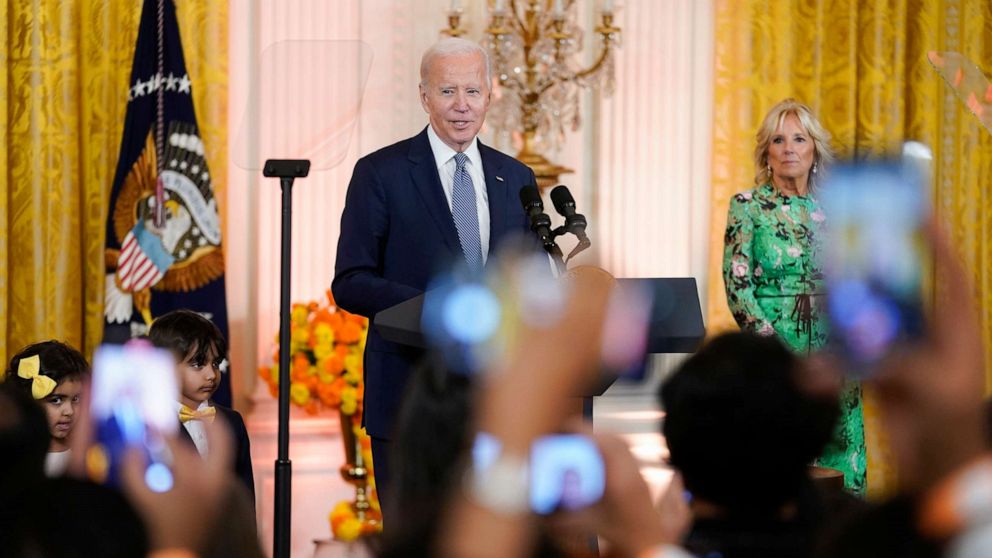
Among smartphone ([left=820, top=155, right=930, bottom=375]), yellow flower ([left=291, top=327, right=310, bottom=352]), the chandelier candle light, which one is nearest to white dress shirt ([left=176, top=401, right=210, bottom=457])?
yellow flower ([left=291, top=327, right=310, bottom=352])

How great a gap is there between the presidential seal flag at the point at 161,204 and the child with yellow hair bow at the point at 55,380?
1.36m

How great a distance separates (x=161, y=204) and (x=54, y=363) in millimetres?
1506

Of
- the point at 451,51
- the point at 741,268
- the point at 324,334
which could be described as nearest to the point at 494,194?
the point at 451,51

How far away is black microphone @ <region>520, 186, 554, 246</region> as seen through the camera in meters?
2.61

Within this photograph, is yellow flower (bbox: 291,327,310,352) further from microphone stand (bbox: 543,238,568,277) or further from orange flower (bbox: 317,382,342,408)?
microphone stand (bbox: 543,238,568,277)

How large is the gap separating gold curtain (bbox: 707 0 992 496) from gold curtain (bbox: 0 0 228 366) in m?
2.16

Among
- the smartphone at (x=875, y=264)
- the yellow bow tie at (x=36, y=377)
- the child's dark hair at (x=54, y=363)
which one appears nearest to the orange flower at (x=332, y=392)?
the child's dark hair at (x=54, y=363)

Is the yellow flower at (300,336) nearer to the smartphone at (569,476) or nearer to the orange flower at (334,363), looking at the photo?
the orange flower at (334,363)

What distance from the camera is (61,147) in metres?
4.85

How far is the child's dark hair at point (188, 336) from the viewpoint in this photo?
135 inches

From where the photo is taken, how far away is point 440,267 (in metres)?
2.98

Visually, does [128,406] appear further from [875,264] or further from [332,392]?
[332,392]

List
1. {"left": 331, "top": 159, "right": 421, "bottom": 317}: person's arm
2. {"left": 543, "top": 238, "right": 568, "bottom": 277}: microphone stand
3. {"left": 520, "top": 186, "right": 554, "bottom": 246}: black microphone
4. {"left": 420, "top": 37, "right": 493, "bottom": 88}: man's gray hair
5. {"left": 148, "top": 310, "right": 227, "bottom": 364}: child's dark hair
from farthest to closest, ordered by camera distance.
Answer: {"left": 148, "top": 310, "right": 227, "bottom": 364}: child's dark hair, {"left": 420, "top": 37, "right": 493, "bottom": 88}: man's gray hair, {"left": 331, "top": 159, "right": 421, "bottom": 317}: person's arm, {"left": 520, "top": 186, "right": 554, "bottom": 246}: black microphone, {"left": 543, "top": 238, "right": 568, "bottom": 277}: microphone stand

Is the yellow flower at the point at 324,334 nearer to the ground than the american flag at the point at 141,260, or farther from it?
nearer to the ground
